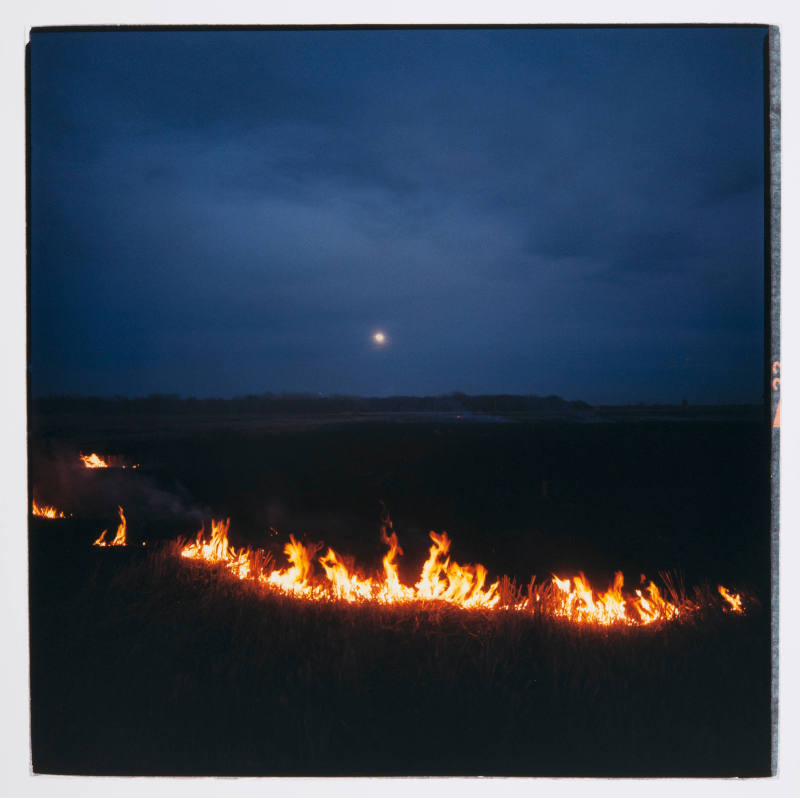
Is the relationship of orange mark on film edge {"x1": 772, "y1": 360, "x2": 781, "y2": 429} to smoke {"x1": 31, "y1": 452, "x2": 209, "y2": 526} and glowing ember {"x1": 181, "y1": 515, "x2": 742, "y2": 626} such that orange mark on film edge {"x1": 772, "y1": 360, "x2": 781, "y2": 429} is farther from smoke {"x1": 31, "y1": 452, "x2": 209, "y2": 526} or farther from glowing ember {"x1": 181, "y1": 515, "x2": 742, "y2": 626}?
smoke {"x1": 31, "y1": 452, "x2": 209, "y2": 526}

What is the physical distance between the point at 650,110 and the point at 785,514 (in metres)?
1.86

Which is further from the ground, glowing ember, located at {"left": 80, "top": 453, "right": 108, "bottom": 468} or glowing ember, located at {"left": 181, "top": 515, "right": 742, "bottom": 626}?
glowing ember, located at {"left": 80, "top": 453, "right": 108, "bottom": 468}

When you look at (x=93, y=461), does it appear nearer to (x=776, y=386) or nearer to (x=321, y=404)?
(x=321, y=404)

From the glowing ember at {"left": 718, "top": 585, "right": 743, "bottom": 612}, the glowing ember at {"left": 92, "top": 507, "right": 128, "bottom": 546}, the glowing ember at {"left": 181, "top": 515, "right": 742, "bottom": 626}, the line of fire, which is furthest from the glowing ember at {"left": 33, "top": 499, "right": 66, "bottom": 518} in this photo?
the glowing ember at {"left": 718, "top": 585, "right": 743, "bottom": 612}

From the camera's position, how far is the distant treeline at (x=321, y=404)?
1.97 meters

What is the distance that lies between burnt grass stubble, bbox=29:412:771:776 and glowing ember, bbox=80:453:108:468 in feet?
0.13

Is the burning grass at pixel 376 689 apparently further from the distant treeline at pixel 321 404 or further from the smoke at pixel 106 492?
the distant treeline at pixel 321 404

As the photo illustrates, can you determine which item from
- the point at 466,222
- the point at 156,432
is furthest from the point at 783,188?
the point at 156,432

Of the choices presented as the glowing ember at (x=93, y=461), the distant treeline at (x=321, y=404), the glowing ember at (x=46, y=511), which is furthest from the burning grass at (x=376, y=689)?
the distant treeline at (x=321, y=404)

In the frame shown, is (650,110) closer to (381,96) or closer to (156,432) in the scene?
(381,96)

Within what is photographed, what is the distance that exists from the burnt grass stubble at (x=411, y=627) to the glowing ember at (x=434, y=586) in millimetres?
55

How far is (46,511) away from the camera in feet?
6.26

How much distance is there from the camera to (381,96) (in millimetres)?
1929

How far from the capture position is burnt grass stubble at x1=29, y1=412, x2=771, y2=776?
6.07ft
